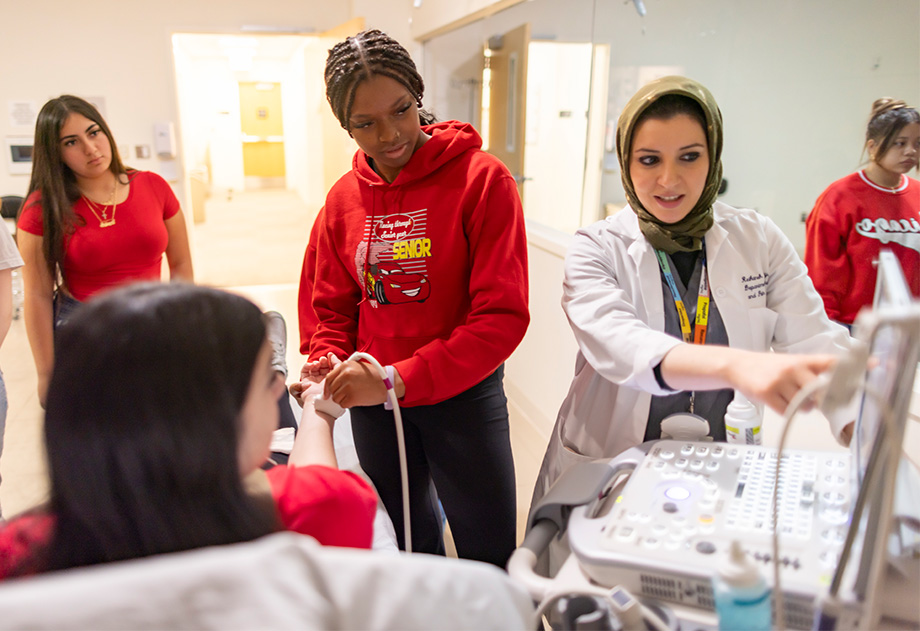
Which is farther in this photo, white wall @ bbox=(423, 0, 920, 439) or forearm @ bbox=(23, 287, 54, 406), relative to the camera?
white wall @ bbox=(423, 0, 920, 439)

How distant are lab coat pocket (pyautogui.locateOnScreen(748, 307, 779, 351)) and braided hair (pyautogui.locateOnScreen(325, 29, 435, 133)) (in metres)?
0.77

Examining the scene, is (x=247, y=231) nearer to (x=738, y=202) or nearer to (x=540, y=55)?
(x=540, y=55)

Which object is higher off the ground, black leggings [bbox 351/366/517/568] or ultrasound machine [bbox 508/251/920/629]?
ultrasound machine [bbox 508/251/920/629]

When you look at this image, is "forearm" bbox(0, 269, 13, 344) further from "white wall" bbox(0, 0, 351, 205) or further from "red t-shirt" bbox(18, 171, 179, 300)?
"white wall" bbox(0, 0, 351, 205)

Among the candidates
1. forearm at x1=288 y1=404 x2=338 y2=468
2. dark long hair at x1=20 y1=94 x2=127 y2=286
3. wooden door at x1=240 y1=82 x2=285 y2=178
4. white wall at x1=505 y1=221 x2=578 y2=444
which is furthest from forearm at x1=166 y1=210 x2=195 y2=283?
wooden door at x1=240 y1=82 x2=285 y2=178

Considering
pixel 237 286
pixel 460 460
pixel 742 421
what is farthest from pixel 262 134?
pixel 742 421

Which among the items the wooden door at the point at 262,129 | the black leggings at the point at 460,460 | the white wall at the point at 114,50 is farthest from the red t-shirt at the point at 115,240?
the wooden door at the point at 262,129

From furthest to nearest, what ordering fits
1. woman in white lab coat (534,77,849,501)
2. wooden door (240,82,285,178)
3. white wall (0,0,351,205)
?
1. wooden door (240,82,285,178)
2. white wall (0,0,351,205)
3. woman in white lab coat (534,77,849,501)

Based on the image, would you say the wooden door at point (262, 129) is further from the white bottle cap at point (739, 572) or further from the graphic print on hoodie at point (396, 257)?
the white bottle cap at point (739, 572)

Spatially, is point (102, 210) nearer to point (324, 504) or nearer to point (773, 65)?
point (324, 504)

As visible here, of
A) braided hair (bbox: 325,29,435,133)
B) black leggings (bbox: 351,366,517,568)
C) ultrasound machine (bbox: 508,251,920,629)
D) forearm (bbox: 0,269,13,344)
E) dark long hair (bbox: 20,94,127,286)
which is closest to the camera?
ultrasound machine (bbox: 508,251,920,629)

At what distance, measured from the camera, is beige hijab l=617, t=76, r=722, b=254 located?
1.12 m

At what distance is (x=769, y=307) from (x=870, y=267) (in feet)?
2.53

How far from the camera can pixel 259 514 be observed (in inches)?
26.9
